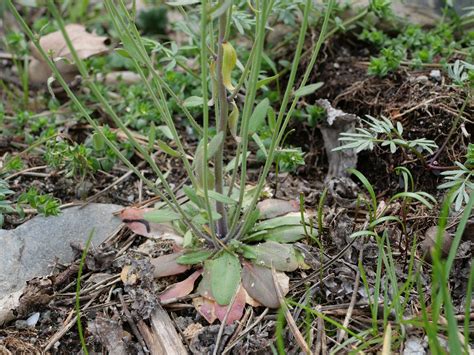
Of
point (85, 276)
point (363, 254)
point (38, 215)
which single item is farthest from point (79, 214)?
point (363, 254)

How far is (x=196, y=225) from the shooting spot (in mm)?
1742

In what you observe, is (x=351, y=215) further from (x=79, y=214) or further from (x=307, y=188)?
(x=79, y=214)

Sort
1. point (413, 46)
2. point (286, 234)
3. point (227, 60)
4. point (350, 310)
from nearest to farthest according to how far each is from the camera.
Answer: point (227, 60)
point (350, 310)
point (286, 234)
point (413, 46)

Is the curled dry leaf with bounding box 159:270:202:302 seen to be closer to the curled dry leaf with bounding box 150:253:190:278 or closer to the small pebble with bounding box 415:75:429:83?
the curled dry leaf with bounding box 150:253:190:278

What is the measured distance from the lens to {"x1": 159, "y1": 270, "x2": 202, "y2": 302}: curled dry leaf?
1604 mm

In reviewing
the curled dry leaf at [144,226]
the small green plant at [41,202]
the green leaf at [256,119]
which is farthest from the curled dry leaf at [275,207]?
the small green plant at [41,202]

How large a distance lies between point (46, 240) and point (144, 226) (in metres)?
0.30

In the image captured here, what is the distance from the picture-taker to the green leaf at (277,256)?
162 cm

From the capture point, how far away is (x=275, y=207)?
1.85m

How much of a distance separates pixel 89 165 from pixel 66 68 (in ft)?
2.54

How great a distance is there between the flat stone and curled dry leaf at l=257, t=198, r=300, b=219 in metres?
0.46

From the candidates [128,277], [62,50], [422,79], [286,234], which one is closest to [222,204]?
[286,234]

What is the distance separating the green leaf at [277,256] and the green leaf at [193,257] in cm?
13

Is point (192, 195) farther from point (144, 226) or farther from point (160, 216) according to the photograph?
point (144, 226)
